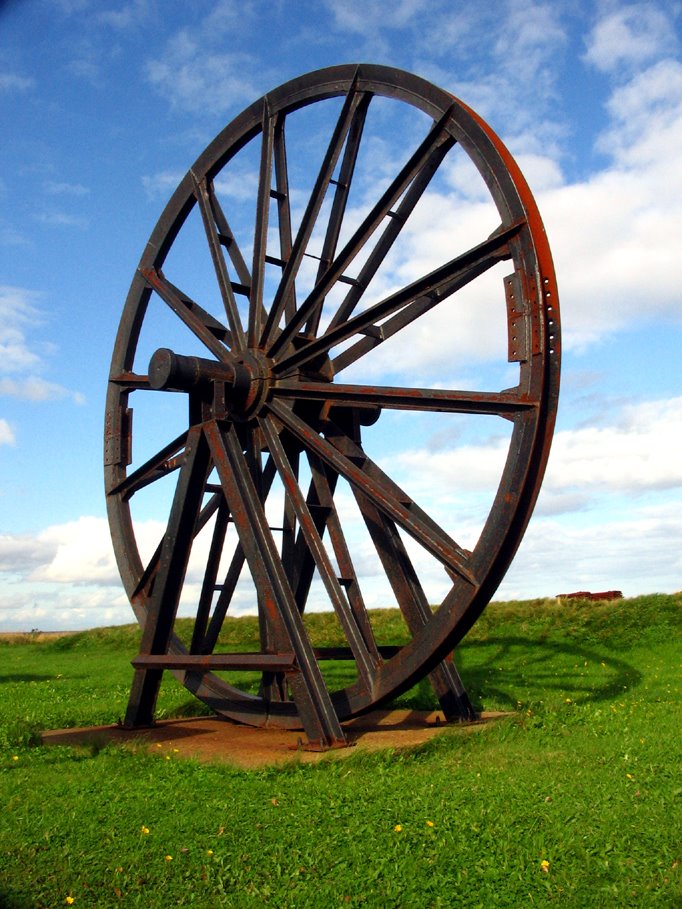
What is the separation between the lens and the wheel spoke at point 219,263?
31.0 ft

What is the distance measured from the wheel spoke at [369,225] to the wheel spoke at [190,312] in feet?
3.73

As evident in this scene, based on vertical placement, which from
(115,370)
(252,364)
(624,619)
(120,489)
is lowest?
(624,619)

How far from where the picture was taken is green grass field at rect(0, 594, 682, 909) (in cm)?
434

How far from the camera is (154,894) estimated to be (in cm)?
429

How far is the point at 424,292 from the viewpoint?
7.93 m

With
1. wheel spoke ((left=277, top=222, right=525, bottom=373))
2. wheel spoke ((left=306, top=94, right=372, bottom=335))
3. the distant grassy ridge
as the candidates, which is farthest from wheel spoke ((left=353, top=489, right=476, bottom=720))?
the distant grassy ridge

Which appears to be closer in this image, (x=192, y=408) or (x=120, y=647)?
(x=192, y=408)

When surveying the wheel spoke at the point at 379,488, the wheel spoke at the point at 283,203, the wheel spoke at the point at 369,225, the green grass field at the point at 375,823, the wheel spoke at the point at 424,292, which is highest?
the wheel spoke at the point at 283,203

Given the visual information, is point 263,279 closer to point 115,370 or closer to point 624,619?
point 115,370

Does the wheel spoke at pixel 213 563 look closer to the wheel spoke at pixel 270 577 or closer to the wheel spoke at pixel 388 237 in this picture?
the wheel spoke at pixel 270 577

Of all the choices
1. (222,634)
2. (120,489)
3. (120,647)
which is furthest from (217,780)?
(120,647)

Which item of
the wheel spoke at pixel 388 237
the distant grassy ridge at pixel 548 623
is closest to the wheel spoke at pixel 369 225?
the wheel spoke at pixel 388 237

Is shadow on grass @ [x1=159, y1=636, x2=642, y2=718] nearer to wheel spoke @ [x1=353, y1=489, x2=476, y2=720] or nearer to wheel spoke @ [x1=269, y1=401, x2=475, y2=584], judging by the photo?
wheel spoke @ [x1=353, y1=489, x2=476, y2=720]

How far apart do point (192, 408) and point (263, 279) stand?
1.54 m
